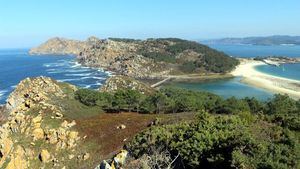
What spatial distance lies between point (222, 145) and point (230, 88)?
119341 millimetres

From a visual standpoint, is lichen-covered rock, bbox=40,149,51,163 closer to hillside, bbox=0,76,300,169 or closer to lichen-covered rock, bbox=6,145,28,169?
hillside, bbox=0,76,300,169

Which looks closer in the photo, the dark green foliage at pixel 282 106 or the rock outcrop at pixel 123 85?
the dark green foliage at pixel 282 106

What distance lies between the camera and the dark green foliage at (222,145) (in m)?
25.5

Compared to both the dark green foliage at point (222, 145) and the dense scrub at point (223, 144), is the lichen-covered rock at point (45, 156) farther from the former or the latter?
the dark green foliage at point (222, 145)

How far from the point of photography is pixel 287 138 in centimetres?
2755

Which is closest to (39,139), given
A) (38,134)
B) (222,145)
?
(38,134)

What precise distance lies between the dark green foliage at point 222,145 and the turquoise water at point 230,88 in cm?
9133

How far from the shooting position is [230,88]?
146m

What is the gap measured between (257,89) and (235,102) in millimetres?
66394

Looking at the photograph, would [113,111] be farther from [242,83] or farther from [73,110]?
[242,83]

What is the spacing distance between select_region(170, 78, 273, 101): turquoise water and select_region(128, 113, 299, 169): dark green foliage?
91.3 m

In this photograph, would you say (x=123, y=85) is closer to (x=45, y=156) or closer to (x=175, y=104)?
(x=175, y=104)

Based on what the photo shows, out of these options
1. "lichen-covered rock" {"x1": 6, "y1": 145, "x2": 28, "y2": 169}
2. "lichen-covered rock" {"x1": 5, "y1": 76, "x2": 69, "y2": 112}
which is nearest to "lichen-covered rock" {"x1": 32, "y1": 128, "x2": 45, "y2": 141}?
"lichen-covered rock" {"x1": 6, "y1": 145, "x2": 28, "y2": 169}

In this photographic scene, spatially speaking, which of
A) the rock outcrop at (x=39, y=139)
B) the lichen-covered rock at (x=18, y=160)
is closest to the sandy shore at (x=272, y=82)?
the rock outcrop at (x=39, y=139)
